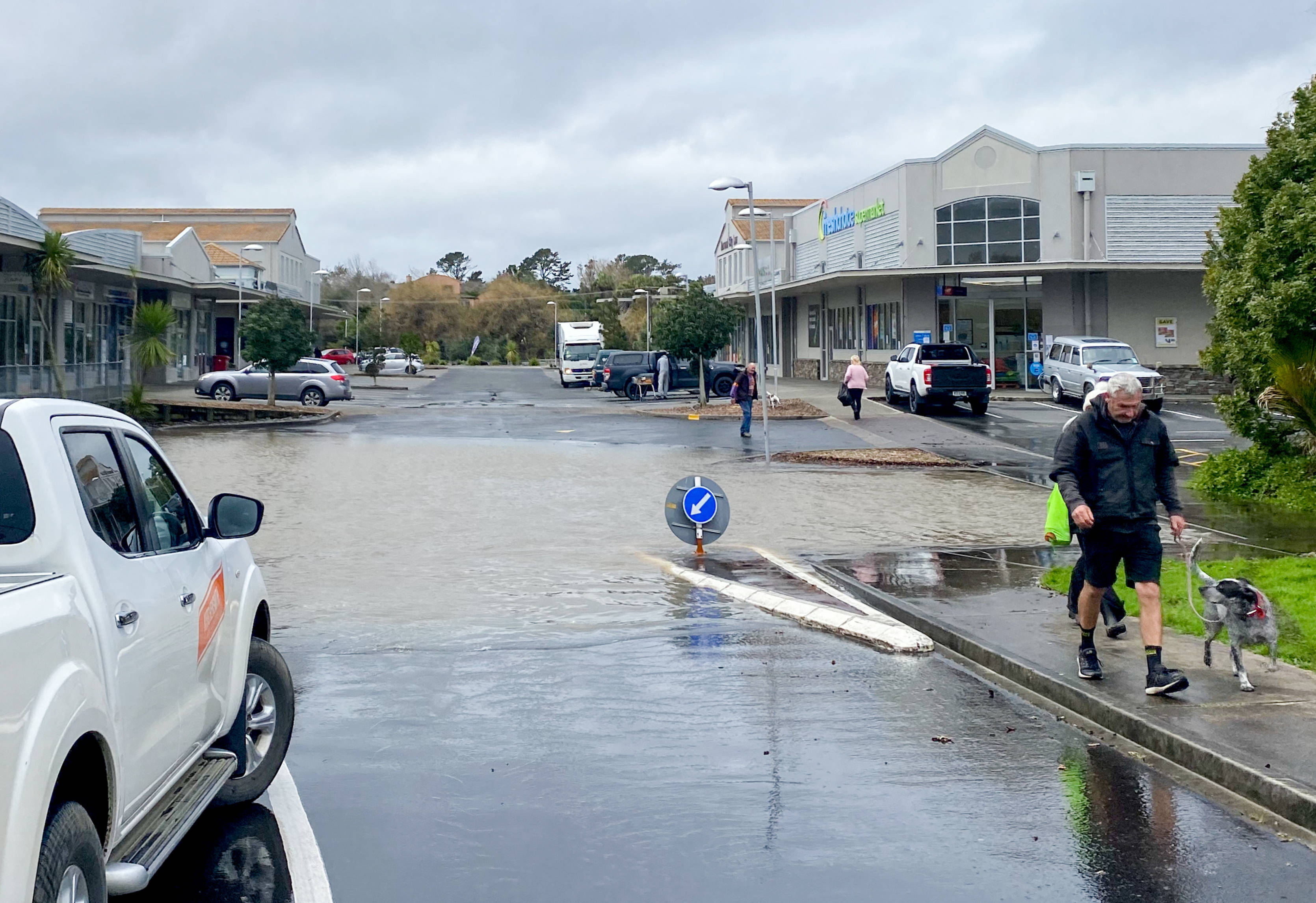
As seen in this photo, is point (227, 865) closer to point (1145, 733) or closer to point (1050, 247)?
point (1145, 733)

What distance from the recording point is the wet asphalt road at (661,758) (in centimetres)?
513

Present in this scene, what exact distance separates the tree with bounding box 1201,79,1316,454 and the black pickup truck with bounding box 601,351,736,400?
2970cm

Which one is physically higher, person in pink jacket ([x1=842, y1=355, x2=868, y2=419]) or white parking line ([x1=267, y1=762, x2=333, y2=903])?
person in pink jacket ([x1=842, y1=355, x2=868, y2=419])

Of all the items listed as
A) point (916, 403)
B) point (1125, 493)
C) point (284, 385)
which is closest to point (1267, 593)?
point (1125, 493)

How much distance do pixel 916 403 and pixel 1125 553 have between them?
30483mm

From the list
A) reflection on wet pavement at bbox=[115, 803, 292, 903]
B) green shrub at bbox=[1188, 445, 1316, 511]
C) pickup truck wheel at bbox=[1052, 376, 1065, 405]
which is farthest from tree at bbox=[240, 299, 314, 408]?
reflection on wet pavement at bbox=[115, 803, 292, 903]

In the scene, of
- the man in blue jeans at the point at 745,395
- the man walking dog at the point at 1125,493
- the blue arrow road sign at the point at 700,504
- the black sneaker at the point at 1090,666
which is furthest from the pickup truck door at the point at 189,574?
the man in blue jeans at the point at 745,395

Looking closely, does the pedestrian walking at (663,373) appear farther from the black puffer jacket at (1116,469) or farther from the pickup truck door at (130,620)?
the pickup truck door at (130,620)

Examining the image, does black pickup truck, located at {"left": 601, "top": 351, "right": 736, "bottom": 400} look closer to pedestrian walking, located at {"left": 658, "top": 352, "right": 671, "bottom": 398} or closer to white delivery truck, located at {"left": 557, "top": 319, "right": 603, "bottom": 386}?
pedestrian walking, located at {"left": 658, "top": 352, "right": 671, "bottom": 398}

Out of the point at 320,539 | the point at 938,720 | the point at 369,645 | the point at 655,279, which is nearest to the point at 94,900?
the point at 938,720

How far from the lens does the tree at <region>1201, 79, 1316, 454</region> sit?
16.1m

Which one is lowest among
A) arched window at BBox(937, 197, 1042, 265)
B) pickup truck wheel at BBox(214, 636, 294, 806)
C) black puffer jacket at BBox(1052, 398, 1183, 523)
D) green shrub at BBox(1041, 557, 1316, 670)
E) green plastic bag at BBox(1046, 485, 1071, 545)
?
green shrub at BBox(1041, 557, 1316, 670)

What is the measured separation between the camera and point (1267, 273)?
16812 millimetres

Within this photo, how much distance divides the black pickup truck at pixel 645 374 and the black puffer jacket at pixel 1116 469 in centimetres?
4031
